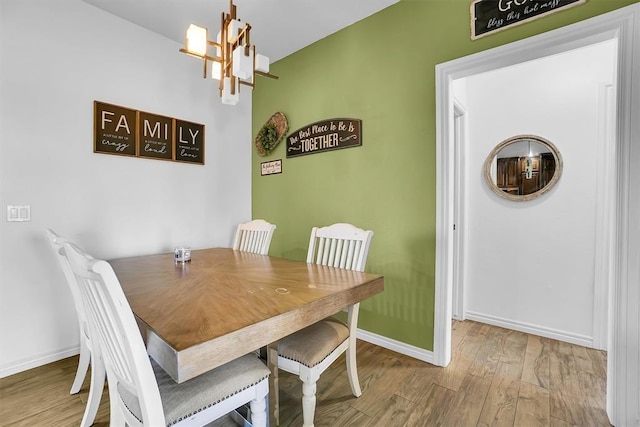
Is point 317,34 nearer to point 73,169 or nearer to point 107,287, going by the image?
point 73,169

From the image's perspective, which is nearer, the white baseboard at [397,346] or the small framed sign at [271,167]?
the white baseboard at [397,346]

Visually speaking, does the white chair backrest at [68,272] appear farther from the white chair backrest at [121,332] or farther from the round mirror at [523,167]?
the round mirror at [523,167]

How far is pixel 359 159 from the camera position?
2488 mm

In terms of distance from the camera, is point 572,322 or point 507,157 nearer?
point 572,322

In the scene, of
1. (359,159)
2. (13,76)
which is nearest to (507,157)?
(359,159)

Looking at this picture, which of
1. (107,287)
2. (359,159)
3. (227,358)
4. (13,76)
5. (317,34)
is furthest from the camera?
(317,34)

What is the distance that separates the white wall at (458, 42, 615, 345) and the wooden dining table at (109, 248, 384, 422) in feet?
5.99

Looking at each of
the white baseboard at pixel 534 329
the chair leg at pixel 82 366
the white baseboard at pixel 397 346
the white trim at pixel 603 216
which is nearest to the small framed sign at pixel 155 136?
the chair leg at pixel 82 366

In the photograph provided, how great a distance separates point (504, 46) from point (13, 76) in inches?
125

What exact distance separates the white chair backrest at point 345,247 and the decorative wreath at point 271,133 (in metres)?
1.50

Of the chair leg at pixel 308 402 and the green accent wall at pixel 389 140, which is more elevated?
the green accent wall at pixel 389 140

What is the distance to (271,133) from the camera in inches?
124

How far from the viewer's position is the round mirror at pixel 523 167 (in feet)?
8.09

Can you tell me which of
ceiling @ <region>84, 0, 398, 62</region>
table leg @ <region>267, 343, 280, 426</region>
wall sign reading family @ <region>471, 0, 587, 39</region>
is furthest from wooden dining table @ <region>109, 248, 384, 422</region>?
ceiling @ <region>84, 0, 398, 62</region>
